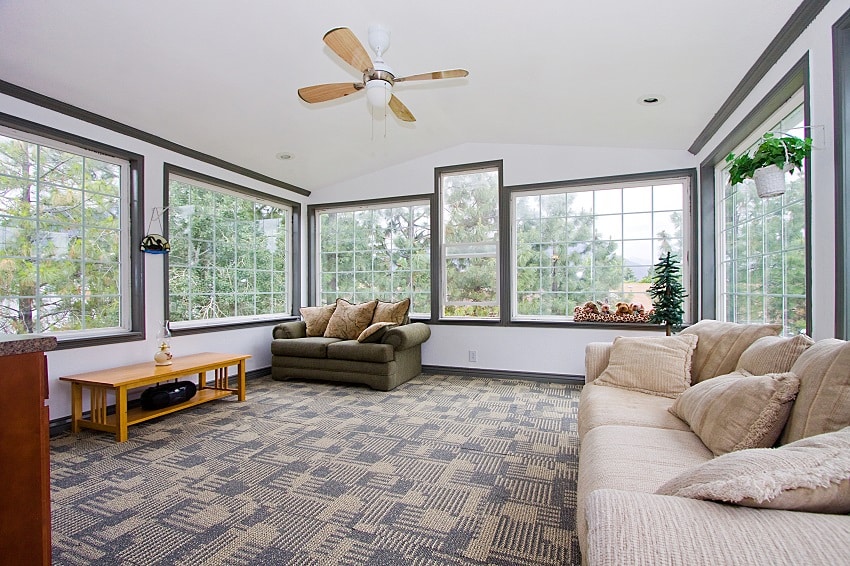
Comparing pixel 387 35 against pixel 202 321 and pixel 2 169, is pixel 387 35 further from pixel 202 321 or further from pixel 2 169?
pixel 202 321

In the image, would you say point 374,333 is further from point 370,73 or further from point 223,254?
point 370,73

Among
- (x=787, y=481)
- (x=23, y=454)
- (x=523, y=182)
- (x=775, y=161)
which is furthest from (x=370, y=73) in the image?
(x=523, y=182)

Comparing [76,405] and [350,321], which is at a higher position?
[350,321]

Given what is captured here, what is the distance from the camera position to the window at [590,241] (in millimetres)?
4496

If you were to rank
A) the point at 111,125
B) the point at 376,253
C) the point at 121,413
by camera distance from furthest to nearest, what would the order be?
the point at 376,253 < the point at 111,125 < the point at 121,413

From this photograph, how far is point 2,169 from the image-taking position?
3033 millimetres

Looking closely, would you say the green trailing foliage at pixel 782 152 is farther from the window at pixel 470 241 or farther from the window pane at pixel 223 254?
the window pane at pixel 223 254

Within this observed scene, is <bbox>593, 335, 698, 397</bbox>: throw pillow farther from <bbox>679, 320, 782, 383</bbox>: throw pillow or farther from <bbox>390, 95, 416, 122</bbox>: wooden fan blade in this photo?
<bbox>390, 95, 416, 122</bbox>: wooden fan blade

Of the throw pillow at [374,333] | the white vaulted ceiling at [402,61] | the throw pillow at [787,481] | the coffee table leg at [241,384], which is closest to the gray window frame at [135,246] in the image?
the white vaulted ceiling at [402,61]

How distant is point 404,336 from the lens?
14.7 feet

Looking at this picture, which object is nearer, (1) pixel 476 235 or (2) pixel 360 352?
(2) pixel 360 352

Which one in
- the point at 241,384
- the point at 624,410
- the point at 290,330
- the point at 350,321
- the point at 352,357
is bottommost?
the point at 241,384

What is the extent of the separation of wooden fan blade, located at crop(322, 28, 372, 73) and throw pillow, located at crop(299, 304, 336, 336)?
3413 millimetres

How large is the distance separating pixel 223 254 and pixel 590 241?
13.7 ft
